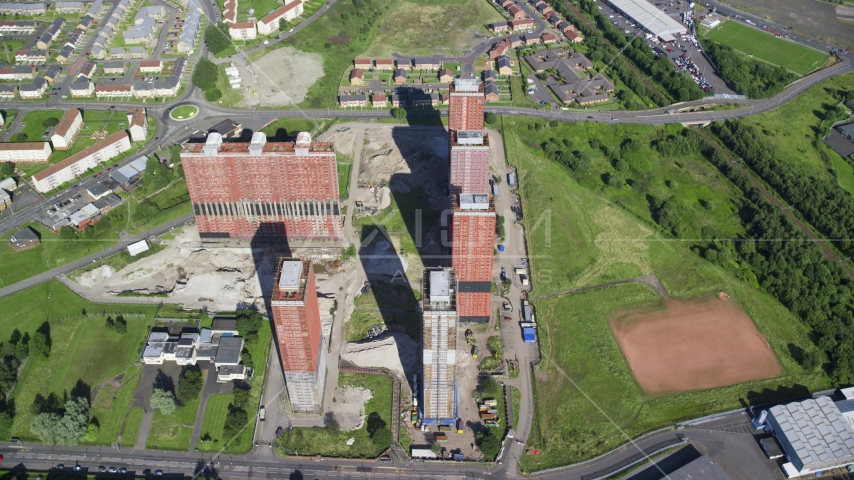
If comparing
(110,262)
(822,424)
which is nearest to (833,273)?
(822,424)

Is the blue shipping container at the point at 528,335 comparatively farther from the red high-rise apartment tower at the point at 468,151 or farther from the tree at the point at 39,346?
the tree at the point at 39,346

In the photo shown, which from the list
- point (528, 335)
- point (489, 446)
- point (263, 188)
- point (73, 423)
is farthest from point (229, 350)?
point (528, 335)

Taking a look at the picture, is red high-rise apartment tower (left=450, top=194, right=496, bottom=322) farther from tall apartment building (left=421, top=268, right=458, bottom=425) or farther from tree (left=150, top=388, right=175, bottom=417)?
tree (left=150, top=388, right=175, bottom=417)

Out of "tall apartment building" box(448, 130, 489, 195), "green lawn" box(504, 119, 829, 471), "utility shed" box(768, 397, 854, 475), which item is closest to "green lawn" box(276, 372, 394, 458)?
"green lawn" box(504, 119, 829, 471)

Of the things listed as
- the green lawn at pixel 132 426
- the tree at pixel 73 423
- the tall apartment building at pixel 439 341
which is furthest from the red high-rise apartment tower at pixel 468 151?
the tree at pixel 73 423

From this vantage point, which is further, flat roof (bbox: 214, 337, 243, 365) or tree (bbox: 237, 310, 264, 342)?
tree (bbox: 237, 310, 264, 342)

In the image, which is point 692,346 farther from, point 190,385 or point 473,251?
point 190,385
